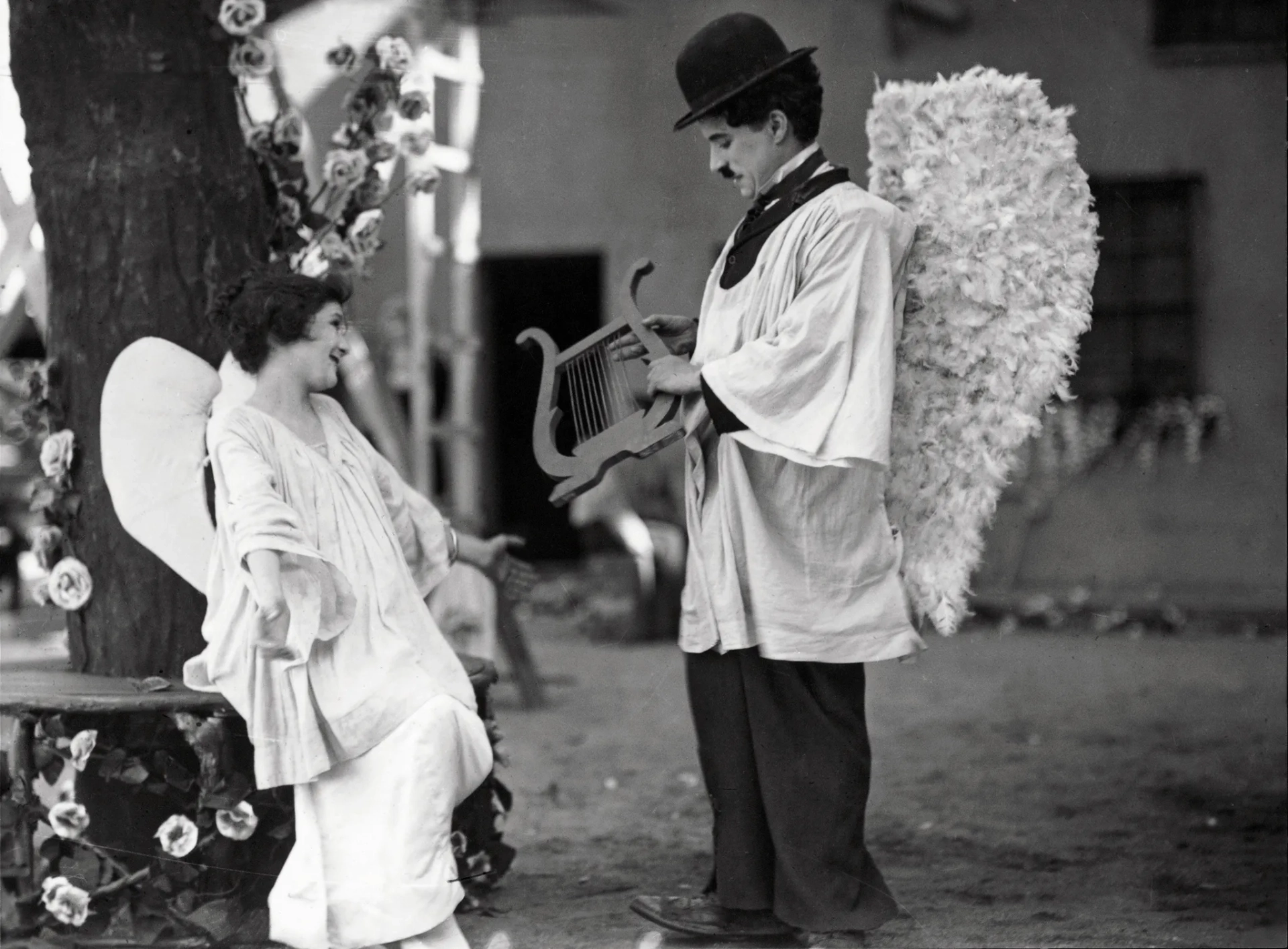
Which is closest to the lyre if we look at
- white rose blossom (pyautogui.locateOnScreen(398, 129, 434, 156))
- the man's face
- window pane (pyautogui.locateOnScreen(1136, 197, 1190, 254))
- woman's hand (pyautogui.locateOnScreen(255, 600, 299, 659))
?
the man's face

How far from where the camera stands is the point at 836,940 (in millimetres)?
3734

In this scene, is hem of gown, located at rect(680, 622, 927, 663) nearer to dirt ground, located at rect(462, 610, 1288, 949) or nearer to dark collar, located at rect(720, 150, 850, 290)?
dirt ground, located at rect(462, 610, 1288, 949)

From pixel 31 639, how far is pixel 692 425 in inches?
75.6

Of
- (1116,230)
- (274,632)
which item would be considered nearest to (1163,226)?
(1116,230)

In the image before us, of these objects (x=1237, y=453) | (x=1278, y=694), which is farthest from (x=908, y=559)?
(x=1237, y=453)

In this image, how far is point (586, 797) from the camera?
5.69 metres

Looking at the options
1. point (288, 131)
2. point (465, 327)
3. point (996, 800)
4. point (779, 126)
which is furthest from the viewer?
point (465, 327)

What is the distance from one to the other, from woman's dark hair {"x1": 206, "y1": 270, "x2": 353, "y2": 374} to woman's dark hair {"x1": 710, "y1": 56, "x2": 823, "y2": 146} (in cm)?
97

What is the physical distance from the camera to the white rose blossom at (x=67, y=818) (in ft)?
12.4

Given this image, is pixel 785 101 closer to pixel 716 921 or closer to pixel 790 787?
pixel 790 787

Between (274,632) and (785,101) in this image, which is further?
(785,101)

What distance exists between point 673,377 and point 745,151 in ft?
1.83

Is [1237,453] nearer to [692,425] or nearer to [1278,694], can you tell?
[1278,694]

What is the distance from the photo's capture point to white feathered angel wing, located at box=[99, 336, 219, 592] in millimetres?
3947
